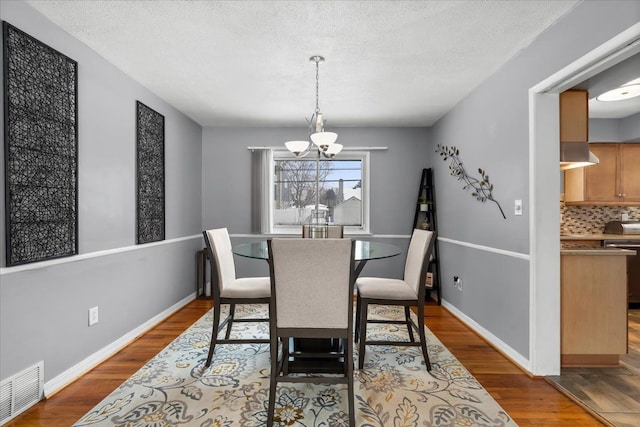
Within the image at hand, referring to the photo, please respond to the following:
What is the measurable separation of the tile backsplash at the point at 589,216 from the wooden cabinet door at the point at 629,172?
12.0 inches

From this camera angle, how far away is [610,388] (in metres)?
2.30

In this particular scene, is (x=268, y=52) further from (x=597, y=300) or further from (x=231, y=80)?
(x=597, y=300)

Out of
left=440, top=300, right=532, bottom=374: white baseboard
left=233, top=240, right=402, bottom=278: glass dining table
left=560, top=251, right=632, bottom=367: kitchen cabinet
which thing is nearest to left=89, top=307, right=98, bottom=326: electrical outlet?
left=233, top=240, right=402, bottom=278: glass dining table

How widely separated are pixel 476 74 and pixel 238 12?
2.10 metres

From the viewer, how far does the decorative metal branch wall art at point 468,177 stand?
328cm

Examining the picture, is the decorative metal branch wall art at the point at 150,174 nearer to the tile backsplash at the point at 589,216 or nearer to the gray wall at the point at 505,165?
the gray wall at the point at 505,165

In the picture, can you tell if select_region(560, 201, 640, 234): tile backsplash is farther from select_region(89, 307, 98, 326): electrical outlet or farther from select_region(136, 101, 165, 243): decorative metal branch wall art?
select_region(89, 307, 98, 326): electrical outlet

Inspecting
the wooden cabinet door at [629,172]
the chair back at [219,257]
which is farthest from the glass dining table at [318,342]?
the wooden cabinet door at [629,172]

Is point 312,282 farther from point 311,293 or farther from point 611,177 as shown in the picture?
point 611,177

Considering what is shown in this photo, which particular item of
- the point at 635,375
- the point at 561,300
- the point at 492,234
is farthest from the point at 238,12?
the point at 635,375

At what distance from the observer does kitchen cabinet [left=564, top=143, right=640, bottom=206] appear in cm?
442

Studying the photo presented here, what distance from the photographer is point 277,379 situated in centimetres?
194

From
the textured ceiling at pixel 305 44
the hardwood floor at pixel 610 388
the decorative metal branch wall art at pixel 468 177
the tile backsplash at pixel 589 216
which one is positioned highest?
the textured ceiling at pixel 305 44

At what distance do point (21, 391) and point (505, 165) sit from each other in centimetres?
358
